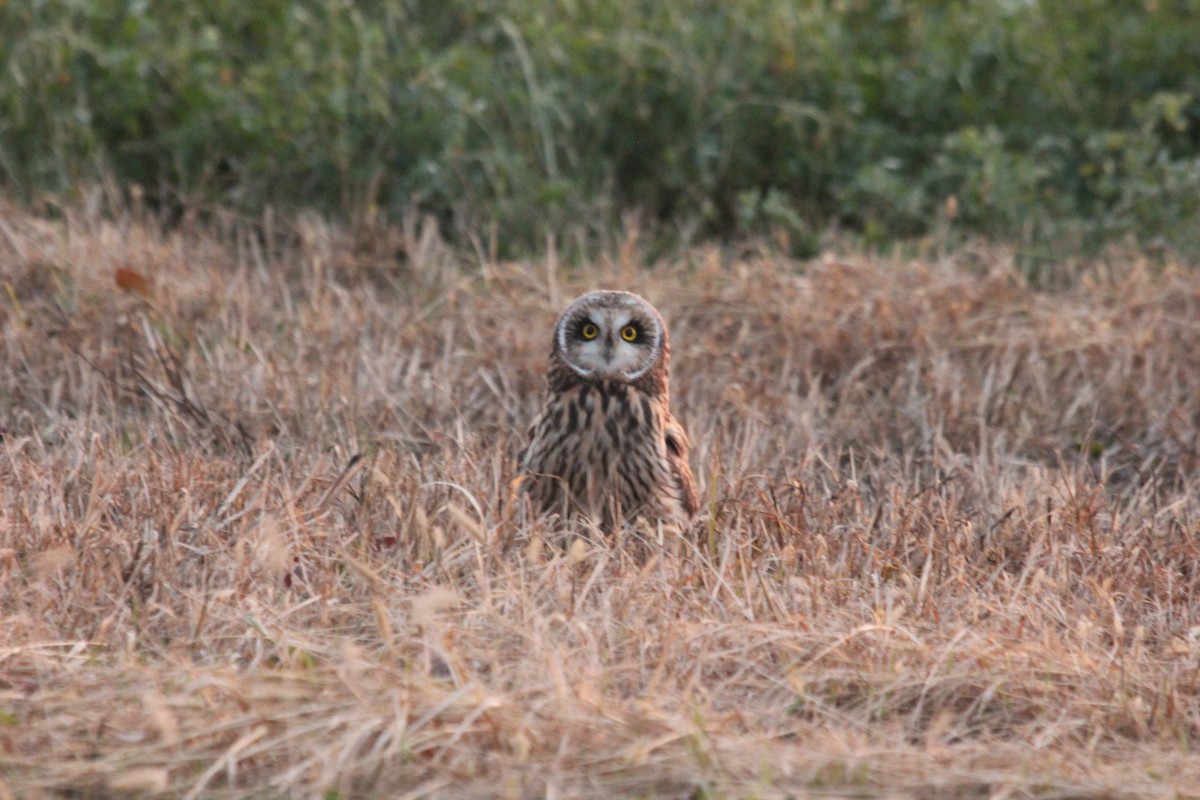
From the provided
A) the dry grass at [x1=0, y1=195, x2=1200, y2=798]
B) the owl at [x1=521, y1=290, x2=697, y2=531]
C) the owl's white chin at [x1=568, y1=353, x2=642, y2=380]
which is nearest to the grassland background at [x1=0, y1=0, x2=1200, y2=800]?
the dry grass at [x1=0, y1=195, x2=1200, y2=798]

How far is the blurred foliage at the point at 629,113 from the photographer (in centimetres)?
730

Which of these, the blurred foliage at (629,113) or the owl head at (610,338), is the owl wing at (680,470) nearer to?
the owl head at (610,338)

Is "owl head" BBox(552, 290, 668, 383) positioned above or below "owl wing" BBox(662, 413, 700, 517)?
above

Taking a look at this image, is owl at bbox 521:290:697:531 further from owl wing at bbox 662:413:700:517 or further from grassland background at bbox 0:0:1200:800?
grassland background at bbox 0:0:1200:800

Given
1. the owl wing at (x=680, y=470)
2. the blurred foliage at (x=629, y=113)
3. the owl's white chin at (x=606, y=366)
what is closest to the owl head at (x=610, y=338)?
the owl's white chin at (x=606, y=366)

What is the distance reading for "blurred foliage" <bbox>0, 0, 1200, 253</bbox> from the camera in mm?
7297

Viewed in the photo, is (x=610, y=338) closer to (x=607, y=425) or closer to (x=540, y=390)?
(x=607, y=425)

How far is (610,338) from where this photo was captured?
4684 mm

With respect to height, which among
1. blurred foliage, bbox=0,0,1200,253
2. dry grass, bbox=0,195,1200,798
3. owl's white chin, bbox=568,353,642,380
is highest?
blurred foliage, bbox=0,0,1200,253

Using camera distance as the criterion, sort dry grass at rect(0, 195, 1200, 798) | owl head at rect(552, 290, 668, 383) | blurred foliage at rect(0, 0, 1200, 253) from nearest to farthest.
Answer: dry grass at rect(0, 195, 1200, 798) < owl head at rect(552, 290, 668, 383) < blurred foliage at rect(0, 0, 1200, 253)

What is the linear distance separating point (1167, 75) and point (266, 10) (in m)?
4.12

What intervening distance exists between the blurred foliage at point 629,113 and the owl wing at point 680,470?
2437 millimetres

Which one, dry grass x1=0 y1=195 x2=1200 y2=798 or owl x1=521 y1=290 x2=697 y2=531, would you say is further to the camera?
owl x1=521 y1=290 x2=697 y2=531

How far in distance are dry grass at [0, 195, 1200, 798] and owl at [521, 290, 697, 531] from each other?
0.17 meters
